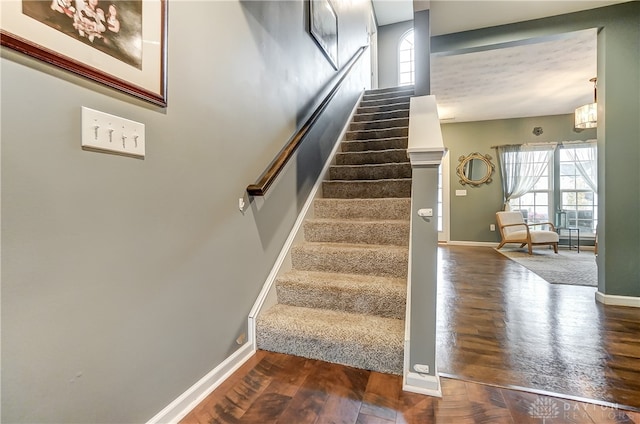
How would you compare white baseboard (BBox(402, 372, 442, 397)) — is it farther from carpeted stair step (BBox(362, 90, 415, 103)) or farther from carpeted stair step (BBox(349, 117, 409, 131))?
carpeted stair step (BBox(362, 90, 415, 103))

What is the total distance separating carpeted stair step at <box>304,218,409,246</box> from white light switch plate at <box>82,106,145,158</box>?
57.5 inches

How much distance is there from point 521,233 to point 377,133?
12.6 feet

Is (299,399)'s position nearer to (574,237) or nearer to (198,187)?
(198,187)

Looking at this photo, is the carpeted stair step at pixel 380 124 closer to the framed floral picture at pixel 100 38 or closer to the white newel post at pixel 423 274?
the white newel post at pixel 423 274

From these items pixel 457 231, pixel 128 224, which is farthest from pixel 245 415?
pixel 457 231

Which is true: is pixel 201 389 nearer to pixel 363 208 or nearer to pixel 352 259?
pixel 352 259

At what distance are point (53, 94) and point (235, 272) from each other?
1.01 metres

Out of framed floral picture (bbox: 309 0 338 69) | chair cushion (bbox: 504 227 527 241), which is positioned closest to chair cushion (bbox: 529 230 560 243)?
chair cushion (bbox: 504 227 527 241)

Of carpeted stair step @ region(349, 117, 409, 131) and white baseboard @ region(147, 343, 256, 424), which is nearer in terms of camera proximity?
white baseboard @ region(147, 343, 256, 424)

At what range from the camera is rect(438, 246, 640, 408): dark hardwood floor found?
4.69 ft

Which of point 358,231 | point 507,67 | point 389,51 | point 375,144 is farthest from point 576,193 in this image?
point 358,231

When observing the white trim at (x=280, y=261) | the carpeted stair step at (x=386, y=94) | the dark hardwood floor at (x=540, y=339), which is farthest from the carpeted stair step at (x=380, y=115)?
the dark hardwood floor at (x=540, y=339)

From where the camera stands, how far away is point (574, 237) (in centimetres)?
570

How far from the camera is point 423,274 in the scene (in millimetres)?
1366
